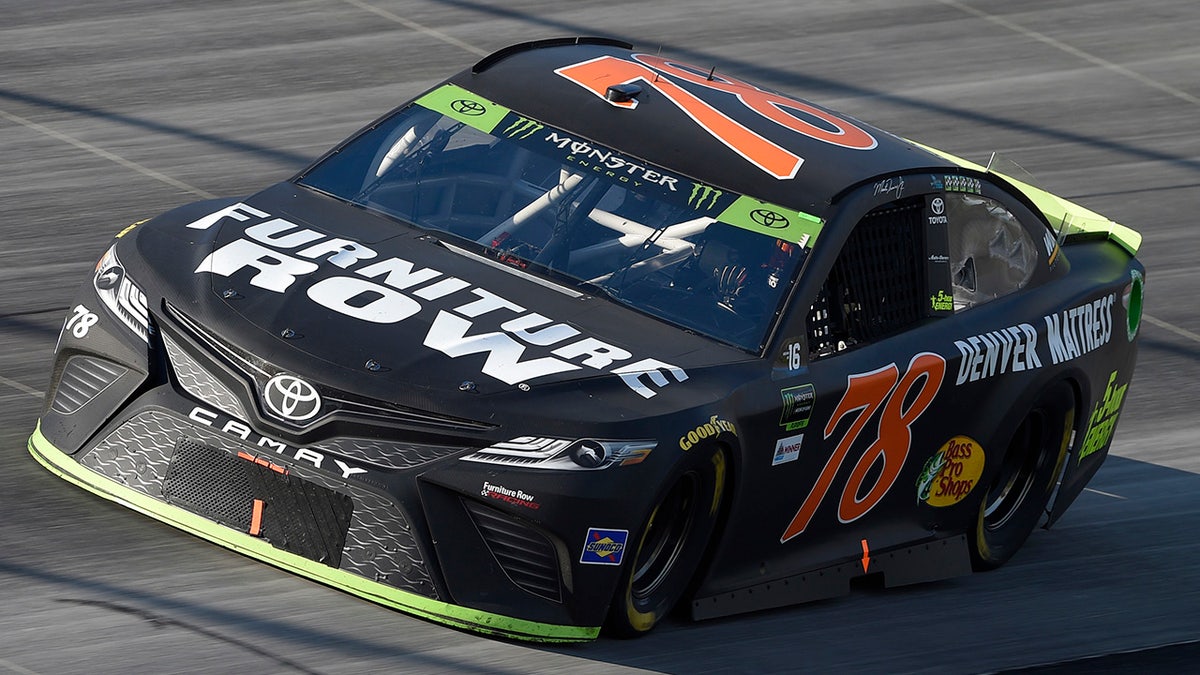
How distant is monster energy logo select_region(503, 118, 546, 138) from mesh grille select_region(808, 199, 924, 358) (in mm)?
1202

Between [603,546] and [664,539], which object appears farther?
[664,539]

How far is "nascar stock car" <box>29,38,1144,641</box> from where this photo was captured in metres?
5.41

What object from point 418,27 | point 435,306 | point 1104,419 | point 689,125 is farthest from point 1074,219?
point 418,27

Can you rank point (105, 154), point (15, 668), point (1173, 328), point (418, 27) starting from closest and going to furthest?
point (15, 668), point (1173, 328), point (105, 154), point (418, 27)

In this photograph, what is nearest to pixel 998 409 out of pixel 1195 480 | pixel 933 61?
pixel 1195 480

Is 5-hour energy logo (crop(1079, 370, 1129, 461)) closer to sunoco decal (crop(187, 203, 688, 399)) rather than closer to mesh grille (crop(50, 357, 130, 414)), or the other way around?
sunoco decal (crop(187, 203, 688, 399))

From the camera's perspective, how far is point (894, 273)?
21.5ft

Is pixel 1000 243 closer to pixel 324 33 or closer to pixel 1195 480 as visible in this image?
pixel 1195 480

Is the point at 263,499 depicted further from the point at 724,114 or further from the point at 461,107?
the point at 724,114

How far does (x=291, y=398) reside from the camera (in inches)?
217

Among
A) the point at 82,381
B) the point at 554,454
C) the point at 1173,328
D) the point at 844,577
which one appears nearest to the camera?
the point at 554,454

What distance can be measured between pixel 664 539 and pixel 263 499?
48.0 inches

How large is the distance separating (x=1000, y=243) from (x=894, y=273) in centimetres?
78

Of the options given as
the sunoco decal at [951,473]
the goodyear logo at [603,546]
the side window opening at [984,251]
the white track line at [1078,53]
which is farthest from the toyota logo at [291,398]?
the white track line at [1078,53]
